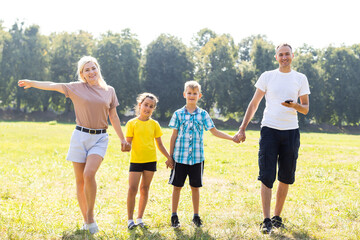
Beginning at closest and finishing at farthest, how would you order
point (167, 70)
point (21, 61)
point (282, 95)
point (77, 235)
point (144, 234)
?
1. point (77, 235)
2. point (144, 234)
3. point (282, 95)
4. point (21, 61)
5. point (167, 70)

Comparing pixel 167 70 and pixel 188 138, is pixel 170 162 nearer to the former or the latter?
pixel 188 138

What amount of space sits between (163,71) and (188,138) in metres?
47.5

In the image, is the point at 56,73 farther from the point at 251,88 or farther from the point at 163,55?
the point at 251,88

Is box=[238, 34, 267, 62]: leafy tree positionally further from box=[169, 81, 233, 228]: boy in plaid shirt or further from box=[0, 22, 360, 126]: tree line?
box=[169, 81, 233, 228]: boy in plaid shirt

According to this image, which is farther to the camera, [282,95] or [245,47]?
[245,47]

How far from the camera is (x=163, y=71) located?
171ft

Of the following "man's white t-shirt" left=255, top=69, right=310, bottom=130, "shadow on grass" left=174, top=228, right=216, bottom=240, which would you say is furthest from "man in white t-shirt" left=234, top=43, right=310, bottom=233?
"shadow on grass" left=174, top=228, right=216, bottom=240

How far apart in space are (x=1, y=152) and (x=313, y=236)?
11.5 m

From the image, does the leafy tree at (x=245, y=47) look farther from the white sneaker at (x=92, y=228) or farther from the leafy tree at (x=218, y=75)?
the white sneaker at (x=92, y=228)

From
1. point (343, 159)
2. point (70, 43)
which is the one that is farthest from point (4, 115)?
point (343, 159)

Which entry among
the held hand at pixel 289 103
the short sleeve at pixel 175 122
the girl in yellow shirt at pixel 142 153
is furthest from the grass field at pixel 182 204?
the held hand at pixel 289 103

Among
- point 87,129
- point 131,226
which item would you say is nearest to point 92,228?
point 131,226

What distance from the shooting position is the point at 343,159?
13.8 m

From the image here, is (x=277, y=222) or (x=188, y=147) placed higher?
(x=188, y=147)
